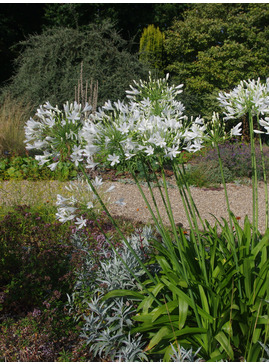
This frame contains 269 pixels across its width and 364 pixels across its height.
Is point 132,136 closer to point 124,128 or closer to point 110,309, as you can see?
point 124,128

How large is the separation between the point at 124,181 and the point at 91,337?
517 cm

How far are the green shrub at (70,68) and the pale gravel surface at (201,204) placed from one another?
438 centimetres

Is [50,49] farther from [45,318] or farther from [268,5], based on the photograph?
[45,318]

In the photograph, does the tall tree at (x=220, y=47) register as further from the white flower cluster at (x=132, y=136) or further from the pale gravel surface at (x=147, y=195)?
the white flower cluster at (x=132, y=136)

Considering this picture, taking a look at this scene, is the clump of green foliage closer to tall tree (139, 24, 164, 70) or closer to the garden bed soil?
the garden bed soil

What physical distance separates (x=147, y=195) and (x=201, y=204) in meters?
1.01

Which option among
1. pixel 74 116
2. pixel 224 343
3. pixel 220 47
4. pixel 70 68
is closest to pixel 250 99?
pixel 74 116

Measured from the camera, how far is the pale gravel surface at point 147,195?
5.10 metres

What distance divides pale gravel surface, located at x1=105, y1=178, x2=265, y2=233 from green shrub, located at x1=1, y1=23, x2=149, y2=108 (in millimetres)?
4376

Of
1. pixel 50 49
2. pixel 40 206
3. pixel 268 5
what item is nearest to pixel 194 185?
pixel 40 206

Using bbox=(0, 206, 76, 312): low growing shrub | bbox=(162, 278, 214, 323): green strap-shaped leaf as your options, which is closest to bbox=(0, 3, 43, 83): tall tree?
bbox=(0, 206, 76, 312): low growing shrub

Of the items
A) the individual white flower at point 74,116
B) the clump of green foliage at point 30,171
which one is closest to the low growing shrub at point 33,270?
the individual white flower at point 74,116

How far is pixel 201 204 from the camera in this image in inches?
233

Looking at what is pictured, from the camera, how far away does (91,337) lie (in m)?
2.09
